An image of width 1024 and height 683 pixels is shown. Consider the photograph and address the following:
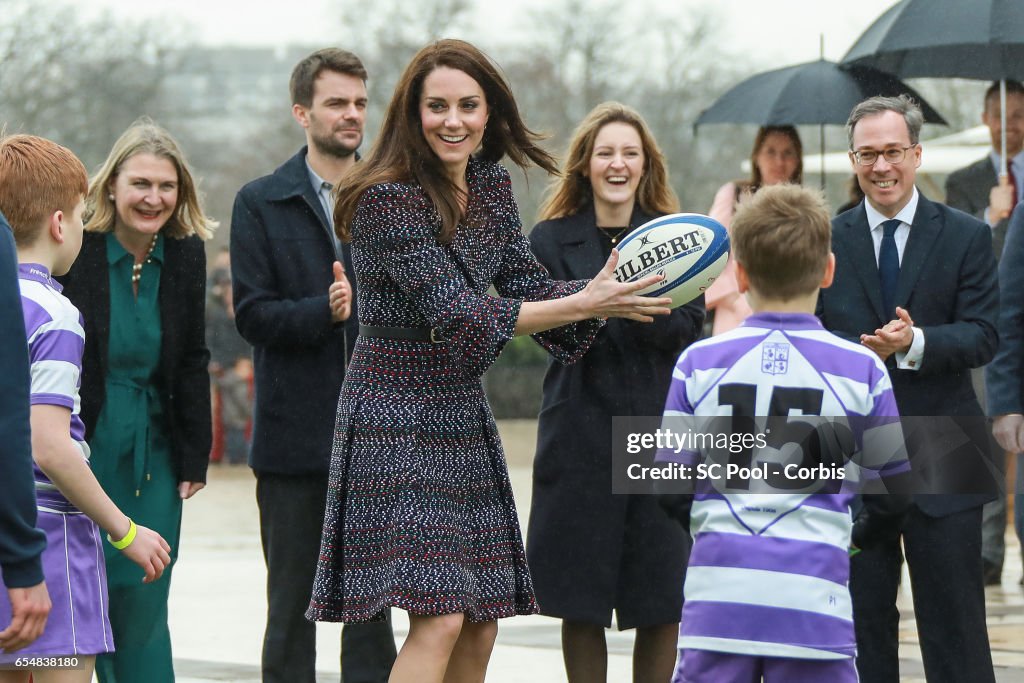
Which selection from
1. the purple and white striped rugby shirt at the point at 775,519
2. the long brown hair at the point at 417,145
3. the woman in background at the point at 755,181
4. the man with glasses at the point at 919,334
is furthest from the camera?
the woman in background at the point at 755,181

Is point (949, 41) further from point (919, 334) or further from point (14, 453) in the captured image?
point (14, 453)

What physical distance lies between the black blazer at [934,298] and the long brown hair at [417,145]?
1.36m

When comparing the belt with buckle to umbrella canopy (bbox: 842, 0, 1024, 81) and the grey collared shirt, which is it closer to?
the grey collared shirt

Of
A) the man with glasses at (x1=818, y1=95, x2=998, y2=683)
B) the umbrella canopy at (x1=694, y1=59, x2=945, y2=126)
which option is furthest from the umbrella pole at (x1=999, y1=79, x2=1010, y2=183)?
the man with glasses at (x1=818, y1=95, x2=998, y2=683)

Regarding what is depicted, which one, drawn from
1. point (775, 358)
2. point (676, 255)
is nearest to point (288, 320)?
point (676, 255)

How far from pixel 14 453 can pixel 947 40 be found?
555 cm

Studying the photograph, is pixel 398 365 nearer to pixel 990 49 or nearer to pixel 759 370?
pixel 759 370

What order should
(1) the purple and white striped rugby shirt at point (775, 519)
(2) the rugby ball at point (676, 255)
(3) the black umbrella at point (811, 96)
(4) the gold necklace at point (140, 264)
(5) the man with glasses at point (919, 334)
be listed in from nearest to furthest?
1. (1) the purple and white striped rugby shirt at point (775, 519)
2. (2) the rugby ball at point (676, 255)
3. (5) the man with glasses at point (919, 334)
4. (4) the gold necklace at point (140, 264)
5. (3) the black umbrella at point (811, 96)

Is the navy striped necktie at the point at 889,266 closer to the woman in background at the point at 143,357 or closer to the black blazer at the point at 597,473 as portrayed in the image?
the black blazer at the point at 597,473

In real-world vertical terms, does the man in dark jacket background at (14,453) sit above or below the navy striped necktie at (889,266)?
below

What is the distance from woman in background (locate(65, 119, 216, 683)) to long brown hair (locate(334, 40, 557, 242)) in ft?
4.00

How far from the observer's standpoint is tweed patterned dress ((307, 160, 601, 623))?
4688 mm

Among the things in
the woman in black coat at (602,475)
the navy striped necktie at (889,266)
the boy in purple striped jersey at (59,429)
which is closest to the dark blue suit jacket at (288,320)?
the woman in black coat at (602,475)

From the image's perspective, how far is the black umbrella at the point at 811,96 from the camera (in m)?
8.91
